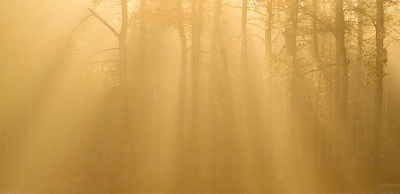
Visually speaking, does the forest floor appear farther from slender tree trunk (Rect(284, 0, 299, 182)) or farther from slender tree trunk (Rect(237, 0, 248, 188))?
slender tree trunk (Rect(237, 0, 248, 188))

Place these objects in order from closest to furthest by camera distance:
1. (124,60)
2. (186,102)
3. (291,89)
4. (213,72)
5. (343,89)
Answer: (343,89), (291,89), (124,60), (213,72), (186,102)

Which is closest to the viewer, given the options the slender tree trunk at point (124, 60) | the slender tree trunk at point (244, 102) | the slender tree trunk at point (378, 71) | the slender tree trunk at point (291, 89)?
the slender tree trunk at point (378, 71)

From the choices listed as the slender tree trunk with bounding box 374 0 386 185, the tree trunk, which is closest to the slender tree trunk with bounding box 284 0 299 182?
Result: the tree trunk

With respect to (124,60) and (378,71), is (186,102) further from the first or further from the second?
(378,71)

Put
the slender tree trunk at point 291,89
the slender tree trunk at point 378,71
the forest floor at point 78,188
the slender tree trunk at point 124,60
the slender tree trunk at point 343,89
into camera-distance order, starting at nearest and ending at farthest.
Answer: the slender tree trunk at point 378,71
the slender tree trunk at point 343,89
the forest floor at point 78,188
the slender tree trunk at point 291,89
the slender tree trunk at point 124,60

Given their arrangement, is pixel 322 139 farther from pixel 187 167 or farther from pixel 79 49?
pixel 79 49

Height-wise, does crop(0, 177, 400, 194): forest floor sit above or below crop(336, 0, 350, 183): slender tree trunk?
below

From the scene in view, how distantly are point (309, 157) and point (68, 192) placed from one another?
10.2m

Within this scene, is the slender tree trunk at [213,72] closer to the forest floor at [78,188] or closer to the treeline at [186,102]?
the treeline at [186,102]

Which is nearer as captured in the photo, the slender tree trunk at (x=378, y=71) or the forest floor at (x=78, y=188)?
the slender tree trunk at (x=378, y=71)

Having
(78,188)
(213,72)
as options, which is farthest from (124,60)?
(78,188)

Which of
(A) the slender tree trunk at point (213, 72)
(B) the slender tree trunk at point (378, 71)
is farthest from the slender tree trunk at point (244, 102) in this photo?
(B) the slender tree trunk at point (378, 71)

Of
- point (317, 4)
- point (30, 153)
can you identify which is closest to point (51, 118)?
point (30, 153)

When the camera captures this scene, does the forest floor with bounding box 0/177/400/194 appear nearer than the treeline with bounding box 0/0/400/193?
Yes
